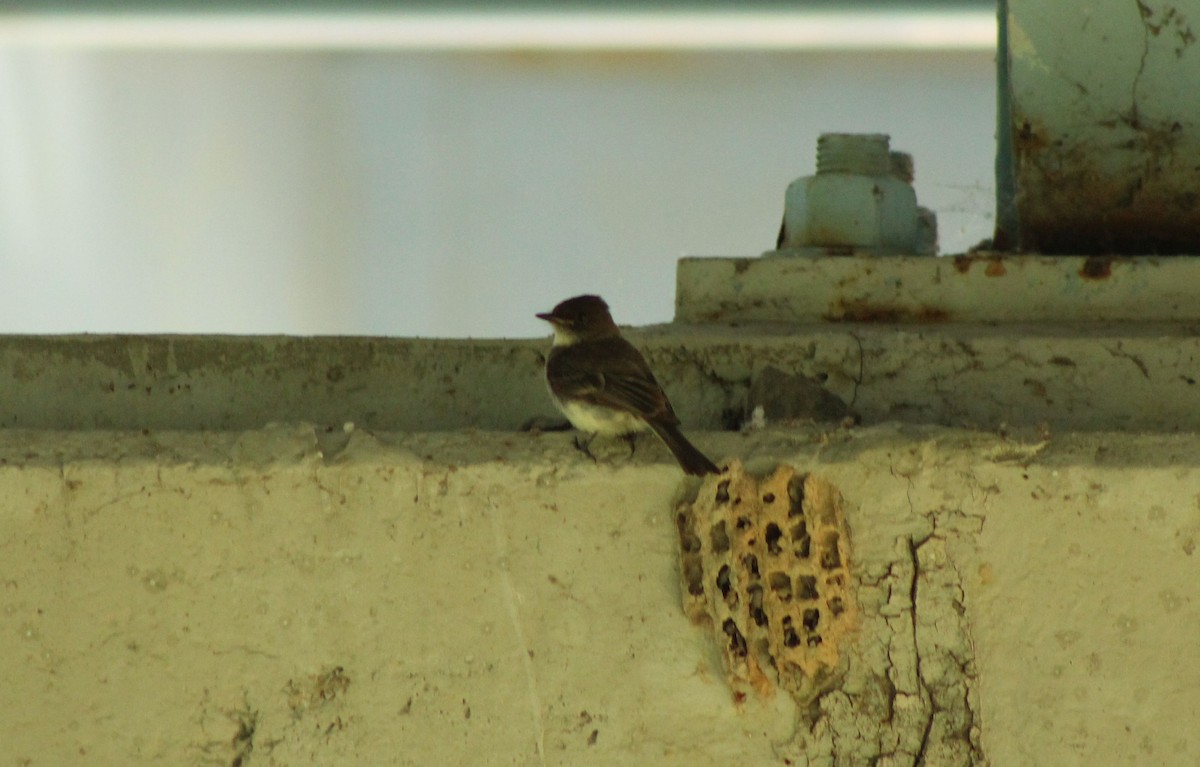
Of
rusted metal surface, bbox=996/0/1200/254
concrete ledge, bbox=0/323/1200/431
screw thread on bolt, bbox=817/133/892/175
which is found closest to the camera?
concrete ledge, bbox=0/323/1200/431

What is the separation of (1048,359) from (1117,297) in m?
0.56

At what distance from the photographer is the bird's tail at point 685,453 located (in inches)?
123

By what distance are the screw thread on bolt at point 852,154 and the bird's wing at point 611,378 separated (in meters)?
1.33

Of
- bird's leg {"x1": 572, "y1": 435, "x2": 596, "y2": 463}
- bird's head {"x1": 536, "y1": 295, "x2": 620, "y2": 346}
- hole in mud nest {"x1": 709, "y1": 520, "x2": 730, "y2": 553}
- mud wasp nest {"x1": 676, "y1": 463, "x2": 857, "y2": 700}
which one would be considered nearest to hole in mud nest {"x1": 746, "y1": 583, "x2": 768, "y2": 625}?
mud wasp nest {"x1": 676, "y1": 463, "x2": 857, "y2": 700}

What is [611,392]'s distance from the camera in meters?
3.54

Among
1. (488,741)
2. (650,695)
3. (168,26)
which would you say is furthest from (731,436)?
(168,26)

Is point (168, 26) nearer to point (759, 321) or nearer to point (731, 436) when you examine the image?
point (759, 321)

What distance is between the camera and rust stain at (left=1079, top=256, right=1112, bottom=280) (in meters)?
4.22

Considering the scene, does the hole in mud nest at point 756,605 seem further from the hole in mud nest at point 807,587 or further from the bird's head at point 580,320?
the bird's head at point 580,320

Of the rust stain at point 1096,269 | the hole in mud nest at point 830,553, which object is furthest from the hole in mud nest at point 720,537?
the rust stain at point 1096,269

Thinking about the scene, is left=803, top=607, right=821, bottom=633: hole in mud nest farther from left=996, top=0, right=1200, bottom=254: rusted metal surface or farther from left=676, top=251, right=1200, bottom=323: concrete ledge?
left=996, top=0, right=1200, bottom=254: rusted metal surface

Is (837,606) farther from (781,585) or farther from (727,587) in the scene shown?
(727,587)

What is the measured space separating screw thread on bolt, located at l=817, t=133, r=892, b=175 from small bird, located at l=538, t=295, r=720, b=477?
1.23 m

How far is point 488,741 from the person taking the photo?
3.17 m
